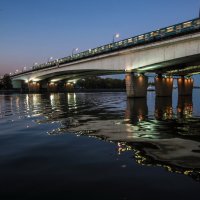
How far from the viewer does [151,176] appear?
7.11 m

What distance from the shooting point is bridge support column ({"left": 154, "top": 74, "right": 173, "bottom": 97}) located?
62.6m

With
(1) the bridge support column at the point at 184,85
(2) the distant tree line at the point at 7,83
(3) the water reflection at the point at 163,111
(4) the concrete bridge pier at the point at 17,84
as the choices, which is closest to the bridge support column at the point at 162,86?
(1) the bridge support column at the point at 184,85

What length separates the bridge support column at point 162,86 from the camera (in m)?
62.6

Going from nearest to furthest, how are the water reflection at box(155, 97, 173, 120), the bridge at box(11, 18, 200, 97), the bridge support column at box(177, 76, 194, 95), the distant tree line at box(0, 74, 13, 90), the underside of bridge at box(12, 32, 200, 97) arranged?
the water reflection at box(155, 97, 173, 120) < the bridge at box(11, 18, 200, 97) < the underside of bridge at box(12, 32, 200, 97) < the bridge support column at box(177, 76, 194, 95) < the distant tree line at box(0, 74, 13, 90)

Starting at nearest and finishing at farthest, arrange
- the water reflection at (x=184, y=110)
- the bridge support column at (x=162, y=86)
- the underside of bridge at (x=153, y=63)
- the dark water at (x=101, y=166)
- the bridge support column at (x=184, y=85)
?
the dark water at (x=101, y=166) → the water reflection at (x=184, y=110) → the underside of bridge at (x=153, y=63) → the bridge support column at (x=162, y=86) → the bridge support column at (x=184, y=85)

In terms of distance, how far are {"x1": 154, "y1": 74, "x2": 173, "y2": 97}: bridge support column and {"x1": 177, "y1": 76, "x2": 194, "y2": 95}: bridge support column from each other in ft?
31.7

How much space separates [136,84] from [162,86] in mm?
12377

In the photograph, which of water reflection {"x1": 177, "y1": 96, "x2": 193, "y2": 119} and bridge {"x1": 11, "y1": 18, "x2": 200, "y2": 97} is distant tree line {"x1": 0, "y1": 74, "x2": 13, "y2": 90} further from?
water reflection {"x1": 177, "y1": 96, "x2": 193, "y2": 119}

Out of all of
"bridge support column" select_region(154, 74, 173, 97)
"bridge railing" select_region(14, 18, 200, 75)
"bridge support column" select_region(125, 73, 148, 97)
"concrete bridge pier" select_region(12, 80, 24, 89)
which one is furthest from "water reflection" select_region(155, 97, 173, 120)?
"concrete bridge pier" select_region(12, 80, 24, 89)

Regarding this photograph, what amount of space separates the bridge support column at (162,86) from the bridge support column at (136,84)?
850 centimetres

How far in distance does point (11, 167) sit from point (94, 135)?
6.05m

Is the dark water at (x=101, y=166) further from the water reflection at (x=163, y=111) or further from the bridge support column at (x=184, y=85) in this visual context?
the bridge support column at (x=184, y=85)

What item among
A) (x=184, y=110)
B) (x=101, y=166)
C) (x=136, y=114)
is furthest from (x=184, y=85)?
(x=101, y=166)

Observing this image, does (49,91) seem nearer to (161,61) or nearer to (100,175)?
(161,61)
